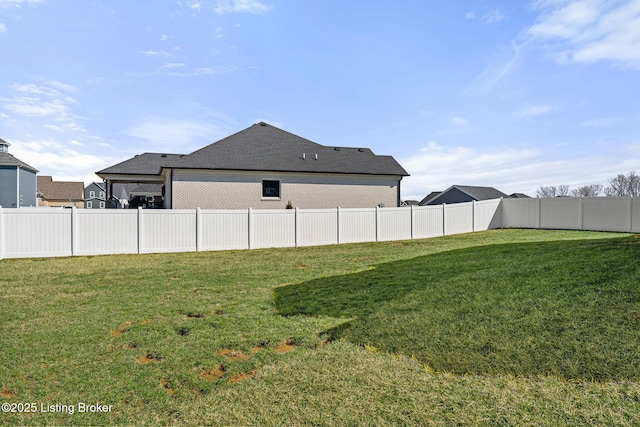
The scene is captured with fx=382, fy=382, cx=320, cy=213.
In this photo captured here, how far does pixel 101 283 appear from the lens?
8008 millimetres

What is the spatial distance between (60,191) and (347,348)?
67358 mm

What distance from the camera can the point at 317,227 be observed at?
14.6m

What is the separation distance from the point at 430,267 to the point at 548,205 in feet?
48.2

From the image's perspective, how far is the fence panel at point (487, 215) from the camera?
19.3 metres

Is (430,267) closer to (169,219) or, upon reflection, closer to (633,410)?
(633,410)

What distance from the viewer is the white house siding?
18094mm

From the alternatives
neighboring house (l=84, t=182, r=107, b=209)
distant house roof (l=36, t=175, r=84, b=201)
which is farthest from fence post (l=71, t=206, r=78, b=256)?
neighboring house (l=84, t=182, r=107, b=209)

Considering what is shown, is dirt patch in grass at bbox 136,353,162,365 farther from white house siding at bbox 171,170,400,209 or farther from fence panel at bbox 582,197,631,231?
fence panel at bbox 582,197,631,231

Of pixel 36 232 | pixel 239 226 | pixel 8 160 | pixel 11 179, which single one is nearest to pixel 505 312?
pixel 239 226

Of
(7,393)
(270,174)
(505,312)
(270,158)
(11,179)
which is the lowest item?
(7,393)

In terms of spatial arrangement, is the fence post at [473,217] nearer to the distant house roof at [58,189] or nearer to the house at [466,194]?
the house at [466,194]

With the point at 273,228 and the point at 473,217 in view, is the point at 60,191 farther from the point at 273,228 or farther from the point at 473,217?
the point at 473,217

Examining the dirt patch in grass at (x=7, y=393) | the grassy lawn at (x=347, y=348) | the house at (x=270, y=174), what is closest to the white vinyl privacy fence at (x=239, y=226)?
the house at (x=270, y=174)

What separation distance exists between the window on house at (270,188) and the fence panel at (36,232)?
29.8 feet
